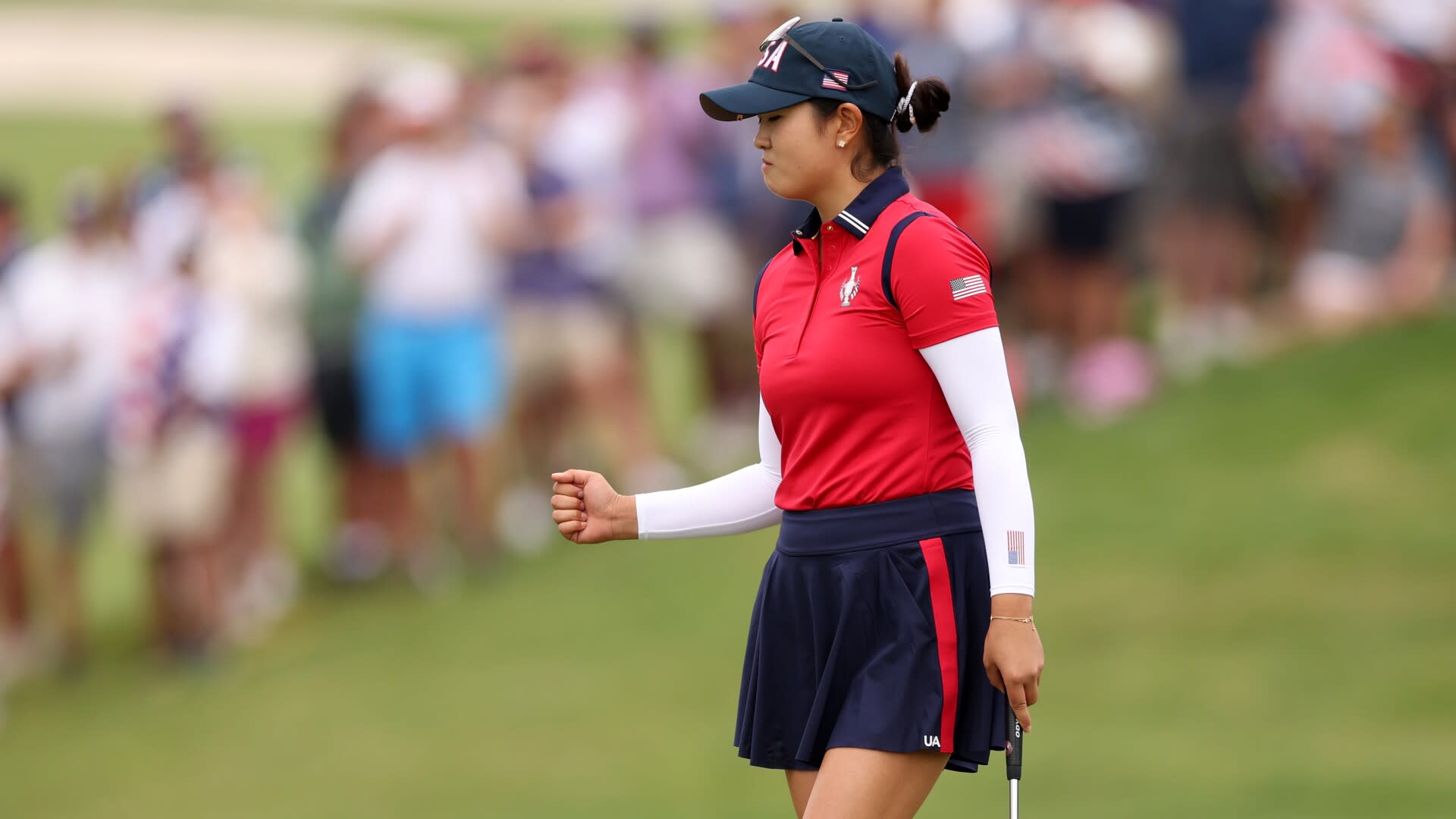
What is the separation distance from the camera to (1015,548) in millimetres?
3600

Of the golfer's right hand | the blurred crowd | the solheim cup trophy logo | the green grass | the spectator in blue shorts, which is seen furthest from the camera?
the spectator in blue shorts

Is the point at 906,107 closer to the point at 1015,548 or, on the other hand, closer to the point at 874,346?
the point at 874,346

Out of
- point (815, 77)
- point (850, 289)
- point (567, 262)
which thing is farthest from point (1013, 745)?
point (567, 262)

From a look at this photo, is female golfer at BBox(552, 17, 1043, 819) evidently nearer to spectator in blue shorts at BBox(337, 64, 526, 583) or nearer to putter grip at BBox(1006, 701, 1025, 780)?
putter grip at BBox(1006, 701, 1025, 780)

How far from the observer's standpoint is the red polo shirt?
142 inches

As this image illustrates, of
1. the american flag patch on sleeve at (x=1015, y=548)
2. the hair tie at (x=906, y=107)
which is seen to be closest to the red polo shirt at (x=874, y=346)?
the hair tie at (x=906, y=107)

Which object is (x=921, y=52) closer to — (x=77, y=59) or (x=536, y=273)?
(x=536, y=273)

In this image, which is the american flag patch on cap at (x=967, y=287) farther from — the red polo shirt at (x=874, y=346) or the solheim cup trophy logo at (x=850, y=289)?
the solheim cup trophy logo at (x=850, y=289)

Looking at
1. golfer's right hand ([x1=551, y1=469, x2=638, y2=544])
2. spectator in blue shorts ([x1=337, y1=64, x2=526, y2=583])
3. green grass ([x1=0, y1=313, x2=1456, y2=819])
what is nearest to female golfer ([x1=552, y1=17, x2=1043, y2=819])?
golfer's right hand ([x1=551, y1=469, x2=638, y2=544])

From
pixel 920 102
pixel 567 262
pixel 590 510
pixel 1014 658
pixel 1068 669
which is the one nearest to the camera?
pixel 1014 658

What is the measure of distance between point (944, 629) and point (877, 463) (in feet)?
1.04

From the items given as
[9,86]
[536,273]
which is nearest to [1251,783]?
[536,273]

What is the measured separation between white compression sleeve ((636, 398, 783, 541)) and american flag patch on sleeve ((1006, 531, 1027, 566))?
624mm

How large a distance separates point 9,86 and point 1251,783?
Answer: 21.4 m
